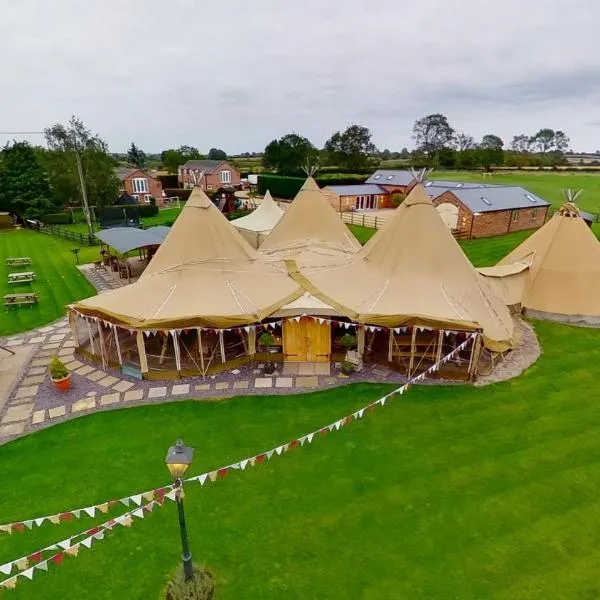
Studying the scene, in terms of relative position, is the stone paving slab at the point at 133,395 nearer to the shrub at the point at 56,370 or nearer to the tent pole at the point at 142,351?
the tent pole at the point at 142,351

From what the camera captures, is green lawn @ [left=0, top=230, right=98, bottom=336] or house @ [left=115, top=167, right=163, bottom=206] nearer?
green lawn @ [left=0, top=230, right=98, bottom=336]

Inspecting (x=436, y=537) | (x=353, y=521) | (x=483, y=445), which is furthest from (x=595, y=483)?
(x=353, y=521)

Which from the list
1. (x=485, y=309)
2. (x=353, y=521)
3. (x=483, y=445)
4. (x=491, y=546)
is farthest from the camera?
(x=485, y=309)

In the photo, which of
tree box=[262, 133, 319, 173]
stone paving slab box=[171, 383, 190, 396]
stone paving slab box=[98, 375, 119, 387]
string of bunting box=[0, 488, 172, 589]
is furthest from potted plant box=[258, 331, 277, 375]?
tree box=[262, 133, 319, 173]

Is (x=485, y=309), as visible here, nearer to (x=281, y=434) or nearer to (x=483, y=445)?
(x=483, y=445)

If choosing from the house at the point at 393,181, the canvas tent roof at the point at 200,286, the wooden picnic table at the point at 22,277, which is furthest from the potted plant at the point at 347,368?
the house at the point at 393,181

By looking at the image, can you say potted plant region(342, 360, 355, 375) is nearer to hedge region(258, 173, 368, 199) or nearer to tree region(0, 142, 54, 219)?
hedge region(258, 173, 368, 199)
